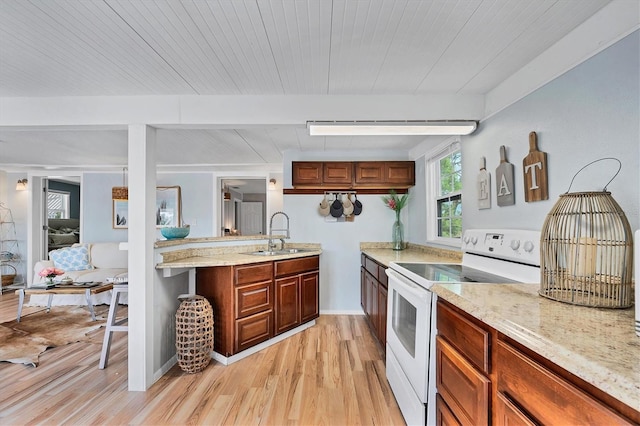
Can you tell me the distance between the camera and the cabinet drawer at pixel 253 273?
8.59ft

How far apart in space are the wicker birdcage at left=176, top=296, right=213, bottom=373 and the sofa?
243 centimetres

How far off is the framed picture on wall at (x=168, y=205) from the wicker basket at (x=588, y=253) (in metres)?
5.57

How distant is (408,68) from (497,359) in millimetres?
1667

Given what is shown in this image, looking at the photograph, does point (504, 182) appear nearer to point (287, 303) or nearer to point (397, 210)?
point (397, 210)

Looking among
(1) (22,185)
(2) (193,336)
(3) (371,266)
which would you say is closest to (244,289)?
(2) (193,336)

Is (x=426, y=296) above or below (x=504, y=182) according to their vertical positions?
below

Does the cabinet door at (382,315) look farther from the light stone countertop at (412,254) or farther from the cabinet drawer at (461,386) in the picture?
the cabinet drawer at (461,386)

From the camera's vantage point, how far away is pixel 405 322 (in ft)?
6.43

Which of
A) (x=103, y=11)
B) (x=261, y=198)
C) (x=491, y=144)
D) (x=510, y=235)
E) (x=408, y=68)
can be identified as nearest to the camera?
(x=103, y=11)

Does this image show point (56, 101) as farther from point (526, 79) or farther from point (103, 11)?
point (526, 79)

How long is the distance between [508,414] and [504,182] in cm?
146

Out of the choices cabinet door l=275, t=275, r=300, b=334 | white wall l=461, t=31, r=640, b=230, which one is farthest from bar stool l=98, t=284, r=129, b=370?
white wall l=461, t=31, r=640, b=230

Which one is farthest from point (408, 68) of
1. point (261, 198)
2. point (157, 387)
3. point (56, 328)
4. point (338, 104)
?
point (261, 198)

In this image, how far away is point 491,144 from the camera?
218cm
